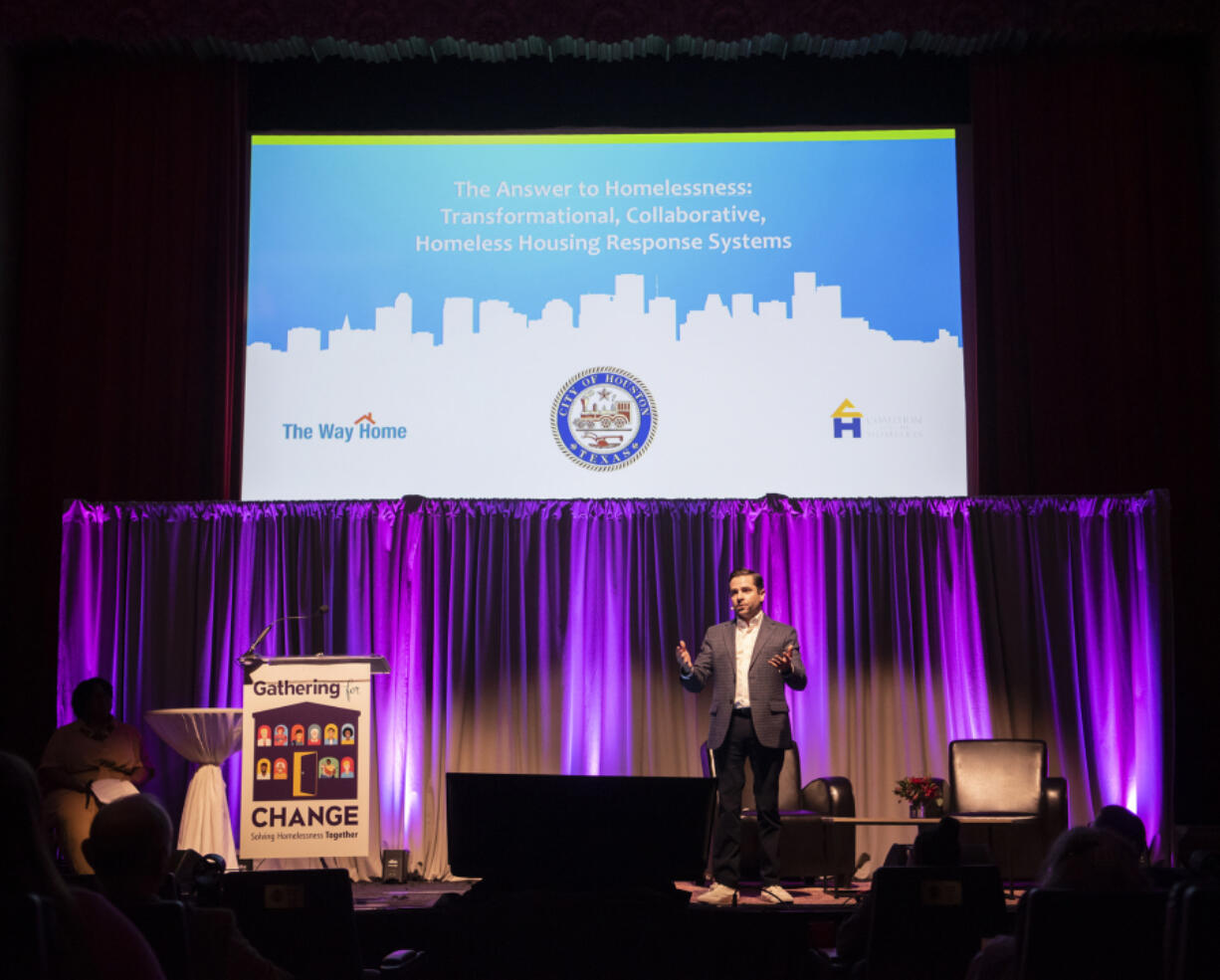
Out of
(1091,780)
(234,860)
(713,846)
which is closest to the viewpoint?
(713,846)

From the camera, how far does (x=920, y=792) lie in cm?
664

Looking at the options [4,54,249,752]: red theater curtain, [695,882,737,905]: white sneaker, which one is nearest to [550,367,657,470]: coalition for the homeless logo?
[4,54,249,752]: red theater curtain

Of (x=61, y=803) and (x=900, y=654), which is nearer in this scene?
(x=61, y=803)

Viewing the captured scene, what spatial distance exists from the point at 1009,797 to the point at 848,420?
2395mm

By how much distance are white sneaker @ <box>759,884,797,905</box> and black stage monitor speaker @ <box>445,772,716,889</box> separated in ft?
9.91

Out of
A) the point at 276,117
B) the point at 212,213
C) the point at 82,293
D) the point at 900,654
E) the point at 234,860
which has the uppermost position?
the point at 276,117

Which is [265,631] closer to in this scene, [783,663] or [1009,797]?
[783,663]

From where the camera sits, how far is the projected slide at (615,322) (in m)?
7.76

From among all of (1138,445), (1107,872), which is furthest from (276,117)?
(1107,872)

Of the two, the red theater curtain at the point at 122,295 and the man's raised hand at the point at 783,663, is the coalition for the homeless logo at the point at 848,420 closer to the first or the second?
the man's raised hand at the point at 783,663

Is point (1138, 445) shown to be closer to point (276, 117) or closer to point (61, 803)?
point (276, 117)

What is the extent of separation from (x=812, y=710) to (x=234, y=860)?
11.0 ft

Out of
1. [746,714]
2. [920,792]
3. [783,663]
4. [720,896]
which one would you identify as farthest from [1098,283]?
[720,896]

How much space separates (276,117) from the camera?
27.5 ft
